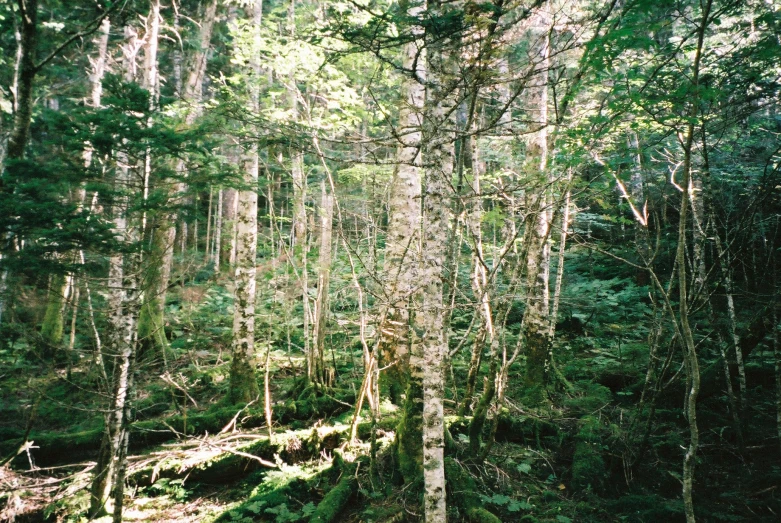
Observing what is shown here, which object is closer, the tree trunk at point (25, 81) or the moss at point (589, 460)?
the tree trunk at point (25, 81)

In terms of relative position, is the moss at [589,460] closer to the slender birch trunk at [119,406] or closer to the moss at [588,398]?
the moss at [588,398]

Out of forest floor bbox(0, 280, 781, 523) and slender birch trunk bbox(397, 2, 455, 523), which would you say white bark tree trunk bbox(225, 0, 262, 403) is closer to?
forest floor bbox(0, 280, 781, 523)

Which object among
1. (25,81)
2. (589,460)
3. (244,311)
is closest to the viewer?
(25,81)

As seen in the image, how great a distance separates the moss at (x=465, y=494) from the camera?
4383 millimetres

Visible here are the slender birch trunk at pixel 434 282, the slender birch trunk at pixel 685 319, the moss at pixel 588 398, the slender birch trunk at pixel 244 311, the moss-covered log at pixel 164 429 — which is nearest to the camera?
the slender birch trunk at pixel 685 319

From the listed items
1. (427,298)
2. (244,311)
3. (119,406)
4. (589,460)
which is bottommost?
(589,460)

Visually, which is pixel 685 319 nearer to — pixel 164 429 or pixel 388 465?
pixel 388 465

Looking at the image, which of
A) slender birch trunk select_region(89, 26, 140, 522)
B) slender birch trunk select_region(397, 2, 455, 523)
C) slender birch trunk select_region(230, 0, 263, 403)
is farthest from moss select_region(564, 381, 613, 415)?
slender birch trunk select_region(89, 26, 140, 522)

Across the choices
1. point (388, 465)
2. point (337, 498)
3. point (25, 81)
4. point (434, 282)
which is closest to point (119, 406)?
point (337, 498)

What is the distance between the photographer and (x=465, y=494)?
469 centimetres

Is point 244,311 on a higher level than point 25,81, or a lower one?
lower

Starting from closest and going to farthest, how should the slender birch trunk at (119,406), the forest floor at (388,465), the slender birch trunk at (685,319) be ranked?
the slender birch trunk at (685,319)
the slender birch trunk at (119,406)
the forest floor at (388,465)

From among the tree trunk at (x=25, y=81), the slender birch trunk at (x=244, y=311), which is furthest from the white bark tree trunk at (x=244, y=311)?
the tree trunk at (x=25, y=81)

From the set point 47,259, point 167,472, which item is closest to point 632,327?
point 167,472
